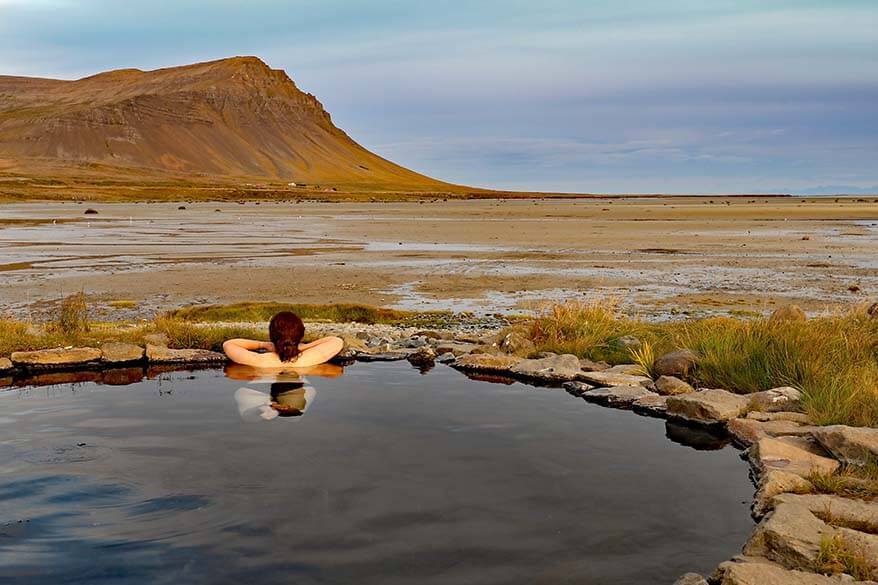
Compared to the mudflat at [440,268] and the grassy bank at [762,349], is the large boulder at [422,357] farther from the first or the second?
the mudflat at [440,268]

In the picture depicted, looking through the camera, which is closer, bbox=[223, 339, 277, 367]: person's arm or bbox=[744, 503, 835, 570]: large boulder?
bbox=[744, 503, 835, 570]: large boulder

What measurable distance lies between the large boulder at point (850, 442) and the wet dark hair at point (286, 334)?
7065 mm

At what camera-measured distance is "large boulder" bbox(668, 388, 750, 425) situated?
10.4 metres

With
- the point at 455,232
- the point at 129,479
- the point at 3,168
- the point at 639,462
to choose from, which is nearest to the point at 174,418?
the point at 129,479

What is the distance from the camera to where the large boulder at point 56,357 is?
13.2 m

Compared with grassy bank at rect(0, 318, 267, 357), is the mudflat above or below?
below

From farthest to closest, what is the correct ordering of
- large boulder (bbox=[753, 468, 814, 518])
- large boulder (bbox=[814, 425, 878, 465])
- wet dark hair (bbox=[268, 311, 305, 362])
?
1. wet dark hair (bbox=[268, 311, 305, 362])
2. large boulder (bbox=[814, 425, 878, 465])
3. large boulder (bbox=[753, 468, 814, 518])

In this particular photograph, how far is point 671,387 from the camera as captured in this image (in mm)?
11805

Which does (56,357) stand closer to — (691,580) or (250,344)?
(250,344)

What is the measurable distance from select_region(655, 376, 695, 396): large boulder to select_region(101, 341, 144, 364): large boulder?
8.28 metres

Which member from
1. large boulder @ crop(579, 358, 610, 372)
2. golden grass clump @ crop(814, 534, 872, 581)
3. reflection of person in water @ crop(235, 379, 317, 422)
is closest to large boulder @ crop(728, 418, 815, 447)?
golden grass clump @ crop(814, 534, 872, 581)

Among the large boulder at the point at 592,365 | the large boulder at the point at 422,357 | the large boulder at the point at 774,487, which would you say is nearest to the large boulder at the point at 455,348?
the large boulder at the point at 422,357

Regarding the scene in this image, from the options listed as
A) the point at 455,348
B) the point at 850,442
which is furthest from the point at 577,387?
the point at 850,442

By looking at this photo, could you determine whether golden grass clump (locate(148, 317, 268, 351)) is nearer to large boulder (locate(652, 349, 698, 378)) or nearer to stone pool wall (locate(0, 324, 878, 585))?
stone pool wall (locate(0, 324, 878, 585))
